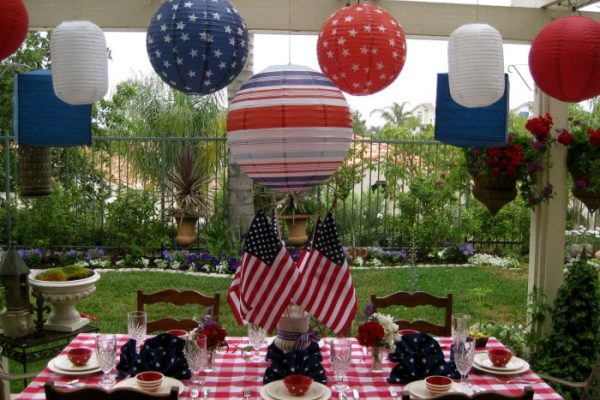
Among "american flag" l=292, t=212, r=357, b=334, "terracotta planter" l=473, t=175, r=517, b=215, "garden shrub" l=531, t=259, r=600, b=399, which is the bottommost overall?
"garden shrub" l=531, t=259, r=600, b=399

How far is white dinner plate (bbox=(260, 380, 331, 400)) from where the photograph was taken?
2504 millimetres

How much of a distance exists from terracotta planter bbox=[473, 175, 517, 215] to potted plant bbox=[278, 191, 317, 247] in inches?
134

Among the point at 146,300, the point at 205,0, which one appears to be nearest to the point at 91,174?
the point at 146,300

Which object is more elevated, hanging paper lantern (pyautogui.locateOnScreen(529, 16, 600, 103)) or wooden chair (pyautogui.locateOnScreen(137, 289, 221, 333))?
hanging paper lantern (pyautogui.locateOnScreen(529, 16, 600, 103))

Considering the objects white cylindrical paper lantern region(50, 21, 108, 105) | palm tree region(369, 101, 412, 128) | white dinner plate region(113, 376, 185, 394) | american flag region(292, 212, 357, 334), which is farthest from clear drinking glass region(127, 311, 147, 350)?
palm tree region(369, 101, 412, 128)

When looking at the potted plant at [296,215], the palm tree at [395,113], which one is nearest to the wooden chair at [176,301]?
the potted plant at [296,215]

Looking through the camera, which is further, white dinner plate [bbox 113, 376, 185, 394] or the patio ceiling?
the patio ceiling

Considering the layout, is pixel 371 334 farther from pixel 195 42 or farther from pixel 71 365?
pixel 195 42

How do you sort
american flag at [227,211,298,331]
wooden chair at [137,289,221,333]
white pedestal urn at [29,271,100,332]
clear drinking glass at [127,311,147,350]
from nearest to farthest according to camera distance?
american flag at [227,211,298,331], clear drinking glass at [127,311,147,350], wooden chair at [137,289,221,333], white pedestal urn at [29,271,100,332]

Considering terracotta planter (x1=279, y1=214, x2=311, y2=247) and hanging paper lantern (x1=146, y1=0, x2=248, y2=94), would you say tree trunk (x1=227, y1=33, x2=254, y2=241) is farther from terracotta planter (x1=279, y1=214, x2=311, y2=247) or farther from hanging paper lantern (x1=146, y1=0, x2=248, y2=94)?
hanging paper lantern (x1=146, y1=0, x2=248, y2=94)

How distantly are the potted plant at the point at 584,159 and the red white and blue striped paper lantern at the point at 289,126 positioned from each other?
7.43 feet

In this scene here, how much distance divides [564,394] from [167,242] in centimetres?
522

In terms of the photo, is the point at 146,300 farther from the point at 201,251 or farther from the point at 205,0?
the point at 201,251

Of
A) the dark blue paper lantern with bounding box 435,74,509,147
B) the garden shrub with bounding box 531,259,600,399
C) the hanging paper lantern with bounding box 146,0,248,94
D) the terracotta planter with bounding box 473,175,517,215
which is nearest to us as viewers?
the hanging paper lantern with bounding box 146,0,248,94
